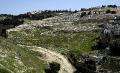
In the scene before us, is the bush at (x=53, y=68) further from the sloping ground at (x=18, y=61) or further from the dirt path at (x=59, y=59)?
the dirt path at (x=59, y=59)

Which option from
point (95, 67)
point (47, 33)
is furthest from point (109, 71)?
point (47, 33)

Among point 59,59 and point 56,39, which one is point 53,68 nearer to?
point 59,59

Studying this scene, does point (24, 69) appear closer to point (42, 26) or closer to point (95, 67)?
point (95, 67)

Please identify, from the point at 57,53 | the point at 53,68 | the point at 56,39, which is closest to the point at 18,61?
the point at 53,68

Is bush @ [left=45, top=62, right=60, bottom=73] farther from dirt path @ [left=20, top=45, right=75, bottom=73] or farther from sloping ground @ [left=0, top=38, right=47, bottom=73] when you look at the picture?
dirt path @ [left=20, top=45, right=75, bottom=73]

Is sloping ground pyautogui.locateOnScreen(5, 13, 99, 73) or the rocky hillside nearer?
the rocky hillside

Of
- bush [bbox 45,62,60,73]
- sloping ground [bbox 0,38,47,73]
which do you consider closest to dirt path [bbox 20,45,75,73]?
bush [bbox 45,62,60,73]

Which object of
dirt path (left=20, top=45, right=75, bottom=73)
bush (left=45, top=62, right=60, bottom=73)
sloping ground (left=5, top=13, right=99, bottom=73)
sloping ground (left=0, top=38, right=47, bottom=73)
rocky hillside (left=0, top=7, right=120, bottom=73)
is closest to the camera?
sloping ground (left=0, top=38, right=47, bottom=73)

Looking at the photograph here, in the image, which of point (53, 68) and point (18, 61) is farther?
point (53, 68)

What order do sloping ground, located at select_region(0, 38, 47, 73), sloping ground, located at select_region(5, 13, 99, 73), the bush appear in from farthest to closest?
sloping ground, located at select_region(5, 13, 99, 73)
the bush
sloping ground, located at select_region(0, 38, 47, 73)

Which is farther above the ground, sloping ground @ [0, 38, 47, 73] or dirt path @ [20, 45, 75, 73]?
sloping ground @ [0, 38, 47, 73]

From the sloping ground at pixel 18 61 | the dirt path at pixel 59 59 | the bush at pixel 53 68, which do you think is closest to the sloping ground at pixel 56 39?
the dirt path at pixel 59 59

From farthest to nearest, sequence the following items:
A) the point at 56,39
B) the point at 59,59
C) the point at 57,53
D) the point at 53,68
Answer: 1. the point at 56,39
2. the point at 57,53
3. the point at 59,59
4. the point at 53,68

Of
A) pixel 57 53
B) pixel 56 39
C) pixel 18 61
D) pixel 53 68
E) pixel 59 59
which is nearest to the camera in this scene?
pixel 18 61
